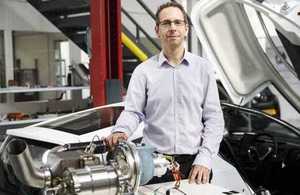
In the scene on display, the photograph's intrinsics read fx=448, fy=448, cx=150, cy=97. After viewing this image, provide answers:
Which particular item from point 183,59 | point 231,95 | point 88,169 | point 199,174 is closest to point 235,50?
point 231,95

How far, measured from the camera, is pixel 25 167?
5.17ft

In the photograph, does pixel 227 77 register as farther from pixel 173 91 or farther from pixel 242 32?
pixel 173 91

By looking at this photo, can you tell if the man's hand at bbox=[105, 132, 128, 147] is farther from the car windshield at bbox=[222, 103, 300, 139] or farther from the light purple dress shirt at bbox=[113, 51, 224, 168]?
the car windshield at bbox=[222, 103, 300, 139]

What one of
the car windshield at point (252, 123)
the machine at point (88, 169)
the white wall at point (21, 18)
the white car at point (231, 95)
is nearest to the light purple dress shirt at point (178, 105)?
the machine at point (88, 169)

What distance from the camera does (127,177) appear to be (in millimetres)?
1712

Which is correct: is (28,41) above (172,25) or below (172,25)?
above

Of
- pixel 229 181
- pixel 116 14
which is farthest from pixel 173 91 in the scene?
pixel 116 14

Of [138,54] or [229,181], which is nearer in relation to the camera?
[229,181]

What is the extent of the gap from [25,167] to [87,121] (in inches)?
93.0

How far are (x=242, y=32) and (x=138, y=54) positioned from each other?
4.57 meters

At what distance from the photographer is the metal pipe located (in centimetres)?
157

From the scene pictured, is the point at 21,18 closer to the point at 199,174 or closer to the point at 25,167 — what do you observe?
the point at 199,174

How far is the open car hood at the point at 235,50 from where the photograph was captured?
3.33 meters

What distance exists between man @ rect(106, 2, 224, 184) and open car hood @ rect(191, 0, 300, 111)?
38.7 inches
